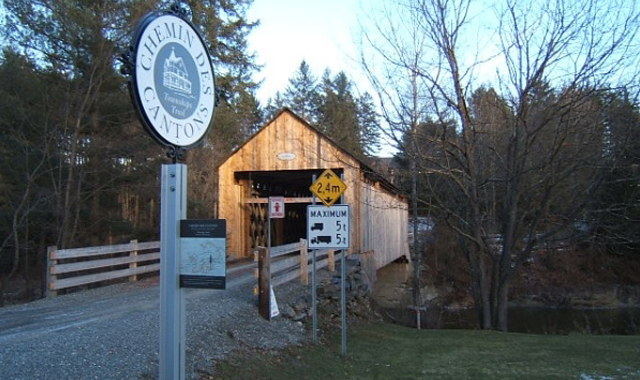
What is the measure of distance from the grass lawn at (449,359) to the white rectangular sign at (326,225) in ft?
5.55

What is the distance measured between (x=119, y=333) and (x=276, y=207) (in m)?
8.27

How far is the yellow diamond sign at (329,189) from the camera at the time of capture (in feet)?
27.5

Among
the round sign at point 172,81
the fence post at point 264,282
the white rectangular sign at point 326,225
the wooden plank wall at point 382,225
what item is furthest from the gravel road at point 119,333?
the wooden plank wall at point 382,225

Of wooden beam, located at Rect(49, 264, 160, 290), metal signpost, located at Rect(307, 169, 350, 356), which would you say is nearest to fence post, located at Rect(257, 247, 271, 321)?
metal signpost, located at Rect(307, 169, 350, 356)

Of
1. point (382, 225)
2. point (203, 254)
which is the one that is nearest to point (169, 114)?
point (203, 254)

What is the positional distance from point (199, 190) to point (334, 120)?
16752 millimetres

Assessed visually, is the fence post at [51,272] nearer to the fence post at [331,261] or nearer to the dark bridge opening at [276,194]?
the fence post at [331,261]

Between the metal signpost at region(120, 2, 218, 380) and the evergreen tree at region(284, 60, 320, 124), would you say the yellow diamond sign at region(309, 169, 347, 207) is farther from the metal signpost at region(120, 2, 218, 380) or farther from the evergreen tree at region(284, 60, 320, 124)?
the evergreen tree at region(284, 60, 320, 124)

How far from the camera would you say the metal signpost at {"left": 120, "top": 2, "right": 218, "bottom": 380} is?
298 centimetres

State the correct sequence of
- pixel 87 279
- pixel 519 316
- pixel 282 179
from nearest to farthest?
1. pixel 87 279
2. pixel 282 179
3. pixel 519 316

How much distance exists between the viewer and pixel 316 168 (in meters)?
18.8

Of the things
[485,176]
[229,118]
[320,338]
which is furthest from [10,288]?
[485,176]

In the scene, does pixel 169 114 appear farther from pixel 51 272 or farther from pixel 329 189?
pixel 51 272

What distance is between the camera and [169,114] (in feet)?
10.4
